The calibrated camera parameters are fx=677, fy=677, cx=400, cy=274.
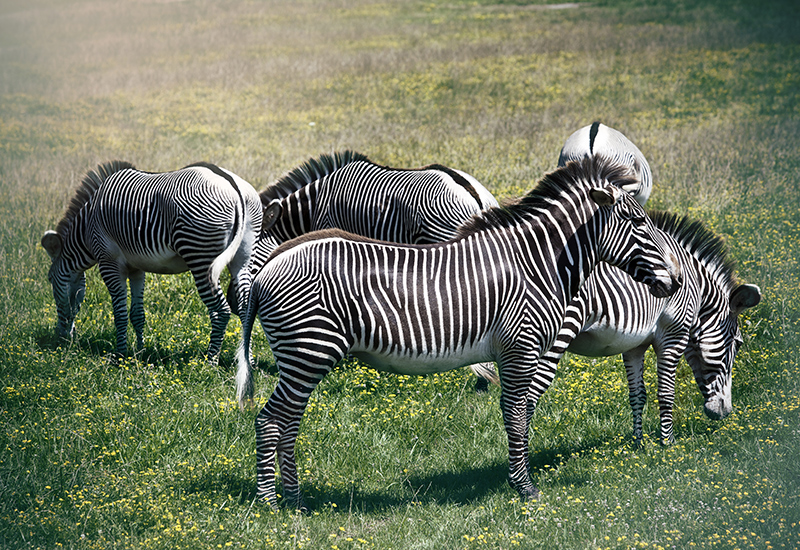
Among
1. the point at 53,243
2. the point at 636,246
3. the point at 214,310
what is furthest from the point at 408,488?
the point at 53,243

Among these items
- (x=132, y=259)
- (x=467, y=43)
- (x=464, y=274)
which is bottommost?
(x=132, y=259)

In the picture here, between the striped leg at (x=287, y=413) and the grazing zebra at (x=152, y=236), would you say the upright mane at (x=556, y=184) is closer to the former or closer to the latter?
the striped leg at (x=287, y=413)

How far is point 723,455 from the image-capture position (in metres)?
5.93

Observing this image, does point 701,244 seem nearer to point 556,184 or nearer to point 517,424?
point 556,184

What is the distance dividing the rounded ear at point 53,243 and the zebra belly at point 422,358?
5356 millimetres

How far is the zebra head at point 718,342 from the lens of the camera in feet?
21.1

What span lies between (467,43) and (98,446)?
19.7 m

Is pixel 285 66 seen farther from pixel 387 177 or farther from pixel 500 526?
pixel 500 526

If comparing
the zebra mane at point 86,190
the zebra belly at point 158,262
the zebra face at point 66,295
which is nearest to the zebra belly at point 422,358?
the zebra belly at point 158,262

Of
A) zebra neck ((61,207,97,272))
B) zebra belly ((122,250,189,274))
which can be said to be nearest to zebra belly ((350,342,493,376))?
zebra belly ((122,250,189,274))

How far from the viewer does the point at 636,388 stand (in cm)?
650

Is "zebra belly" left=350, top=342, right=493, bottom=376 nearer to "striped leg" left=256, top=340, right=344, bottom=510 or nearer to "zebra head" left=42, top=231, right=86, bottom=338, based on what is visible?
"striped leg" left=256, top=340, right=344, bottom=510

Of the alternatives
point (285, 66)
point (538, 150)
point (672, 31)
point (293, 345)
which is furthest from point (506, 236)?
point (672, 31)

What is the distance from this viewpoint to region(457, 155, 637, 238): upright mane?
17.8 feet
